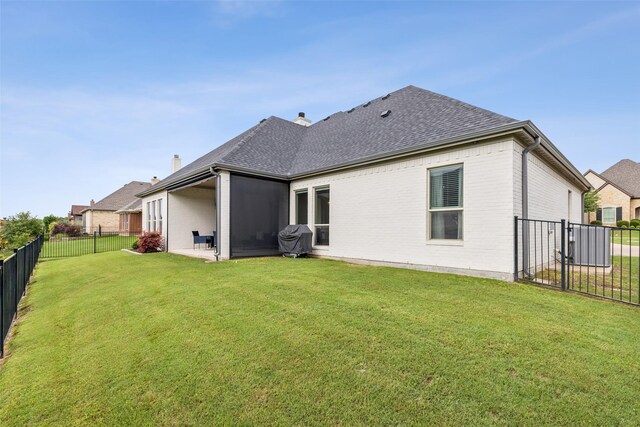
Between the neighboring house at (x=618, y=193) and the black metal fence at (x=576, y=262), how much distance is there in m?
31.5

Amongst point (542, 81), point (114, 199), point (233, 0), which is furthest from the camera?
point (114, 199)

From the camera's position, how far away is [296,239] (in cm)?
1048

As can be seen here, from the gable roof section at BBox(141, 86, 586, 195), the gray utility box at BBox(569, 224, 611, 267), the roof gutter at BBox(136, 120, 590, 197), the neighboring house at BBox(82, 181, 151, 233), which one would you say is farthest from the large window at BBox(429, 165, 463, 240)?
the neighboring house at BBox(82, 181, 151, 233)

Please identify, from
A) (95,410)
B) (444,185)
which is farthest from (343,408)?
(444,185)

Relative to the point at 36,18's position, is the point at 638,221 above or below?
below

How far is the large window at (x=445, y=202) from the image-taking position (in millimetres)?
7082

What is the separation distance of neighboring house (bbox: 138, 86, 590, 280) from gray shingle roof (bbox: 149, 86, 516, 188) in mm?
59

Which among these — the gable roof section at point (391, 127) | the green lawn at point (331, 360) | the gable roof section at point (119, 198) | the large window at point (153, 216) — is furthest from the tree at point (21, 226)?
the green lawn at point (331, 360)

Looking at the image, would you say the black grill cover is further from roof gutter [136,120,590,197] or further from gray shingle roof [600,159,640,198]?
gray shingle roof [600,159,640,198]

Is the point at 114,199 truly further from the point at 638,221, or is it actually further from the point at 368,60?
the point at 638,221

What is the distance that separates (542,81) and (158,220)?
67.1 feet

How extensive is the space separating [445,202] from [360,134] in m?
4.83

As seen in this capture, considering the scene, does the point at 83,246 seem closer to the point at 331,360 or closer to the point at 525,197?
the point at 331,360

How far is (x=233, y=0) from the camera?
9750mm
